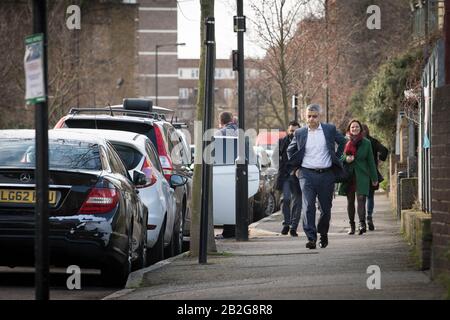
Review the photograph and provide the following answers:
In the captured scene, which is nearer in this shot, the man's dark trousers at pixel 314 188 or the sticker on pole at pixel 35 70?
the sticker on pole at pixel 35 70

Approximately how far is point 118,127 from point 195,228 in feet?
7.78

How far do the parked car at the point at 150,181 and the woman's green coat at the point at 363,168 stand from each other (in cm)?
496

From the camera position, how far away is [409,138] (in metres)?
28.6

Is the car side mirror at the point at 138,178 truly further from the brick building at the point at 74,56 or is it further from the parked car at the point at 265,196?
the brick building at the point at 74,56

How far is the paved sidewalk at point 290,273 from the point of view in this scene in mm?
10531

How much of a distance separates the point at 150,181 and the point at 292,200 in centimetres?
568

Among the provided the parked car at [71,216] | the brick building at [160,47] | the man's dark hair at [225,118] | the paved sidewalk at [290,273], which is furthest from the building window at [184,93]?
the parked car at [71,216]

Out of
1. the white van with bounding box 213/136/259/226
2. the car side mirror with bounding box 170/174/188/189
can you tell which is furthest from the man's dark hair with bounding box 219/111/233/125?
the car side mirror with bounding box 170/174/188/189

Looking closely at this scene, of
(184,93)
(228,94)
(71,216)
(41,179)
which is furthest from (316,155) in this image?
(184,93)

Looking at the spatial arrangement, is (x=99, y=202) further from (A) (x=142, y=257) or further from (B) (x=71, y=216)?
(A) (x=142, y=257)

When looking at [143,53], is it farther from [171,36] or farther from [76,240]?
[76,240]

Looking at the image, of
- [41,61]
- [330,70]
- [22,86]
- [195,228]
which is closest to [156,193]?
[195,228]

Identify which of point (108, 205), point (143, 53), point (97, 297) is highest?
point (143, 53)

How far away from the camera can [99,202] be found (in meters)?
12.4
